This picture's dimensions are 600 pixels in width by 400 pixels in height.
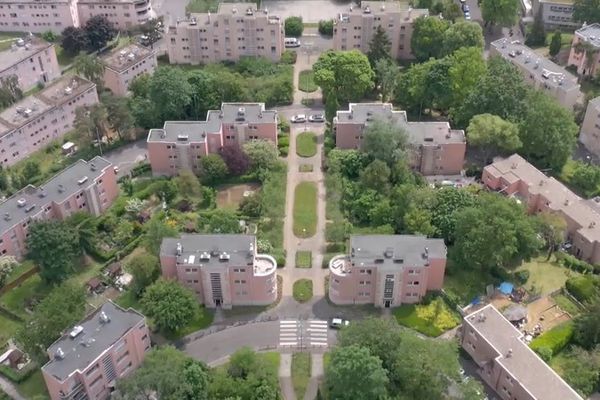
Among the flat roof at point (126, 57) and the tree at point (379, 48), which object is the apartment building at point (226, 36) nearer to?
the flat roof at point (126, 57)

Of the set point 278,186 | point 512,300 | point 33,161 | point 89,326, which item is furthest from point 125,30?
point 512,300

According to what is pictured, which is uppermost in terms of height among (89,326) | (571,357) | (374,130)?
(374,130)

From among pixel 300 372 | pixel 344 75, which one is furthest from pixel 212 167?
pixel 300 372

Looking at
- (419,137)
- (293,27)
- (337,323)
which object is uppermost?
(293,27)

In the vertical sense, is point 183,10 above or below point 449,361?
above

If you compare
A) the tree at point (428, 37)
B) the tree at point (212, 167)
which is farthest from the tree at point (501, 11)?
the tree at point (212, 167)

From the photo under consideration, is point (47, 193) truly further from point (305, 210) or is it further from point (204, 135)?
point (305, 210)

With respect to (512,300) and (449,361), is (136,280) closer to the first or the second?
(449,361)
